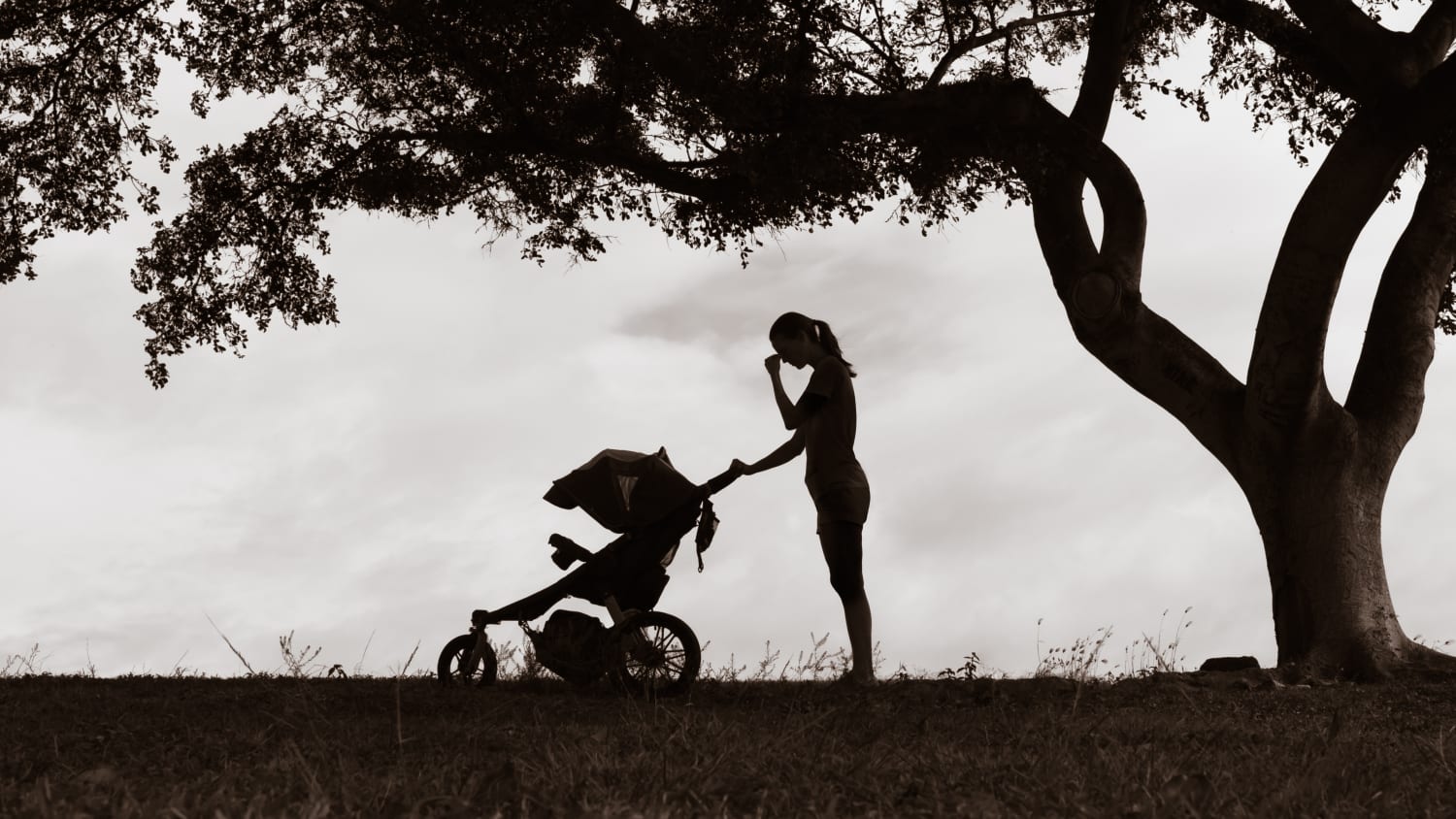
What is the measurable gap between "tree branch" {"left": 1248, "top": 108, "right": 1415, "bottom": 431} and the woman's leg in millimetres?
4117

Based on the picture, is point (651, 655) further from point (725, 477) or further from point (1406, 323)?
point (1406, 323)

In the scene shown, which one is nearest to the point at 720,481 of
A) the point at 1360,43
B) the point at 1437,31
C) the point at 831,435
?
the point at 831,435

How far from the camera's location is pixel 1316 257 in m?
11.0

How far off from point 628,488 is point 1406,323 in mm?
7184

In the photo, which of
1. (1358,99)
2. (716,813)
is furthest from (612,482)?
(1358,99)

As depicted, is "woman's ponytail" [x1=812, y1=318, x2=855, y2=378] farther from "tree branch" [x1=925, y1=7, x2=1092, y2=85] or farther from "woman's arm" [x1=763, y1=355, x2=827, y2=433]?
"tree branch" [x1=925, y1=7, x2=1092, y2=85]

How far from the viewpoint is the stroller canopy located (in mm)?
8859

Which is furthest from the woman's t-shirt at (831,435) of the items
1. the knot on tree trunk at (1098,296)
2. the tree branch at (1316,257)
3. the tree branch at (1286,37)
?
the tree branch at (1286,37)

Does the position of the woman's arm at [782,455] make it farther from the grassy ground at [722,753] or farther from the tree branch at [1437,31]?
the tree branch at [1437,31]

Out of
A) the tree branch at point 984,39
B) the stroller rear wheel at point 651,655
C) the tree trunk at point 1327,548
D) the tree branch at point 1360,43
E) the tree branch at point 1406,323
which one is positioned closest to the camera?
the stroller rear wheel at point 651,655

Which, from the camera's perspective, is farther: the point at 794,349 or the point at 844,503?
the point at 794,349

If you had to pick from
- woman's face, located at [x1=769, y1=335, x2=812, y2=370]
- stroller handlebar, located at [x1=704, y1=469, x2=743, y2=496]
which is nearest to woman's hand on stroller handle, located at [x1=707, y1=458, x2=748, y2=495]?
stroller handlebar, located at [x1=704, y1=469, x2=743, y2=496]

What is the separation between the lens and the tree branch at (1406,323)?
38.5 ft

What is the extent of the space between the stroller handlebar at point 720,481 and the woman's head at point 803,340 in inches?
39.3
